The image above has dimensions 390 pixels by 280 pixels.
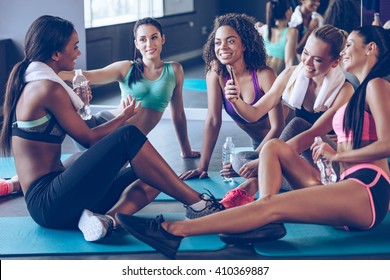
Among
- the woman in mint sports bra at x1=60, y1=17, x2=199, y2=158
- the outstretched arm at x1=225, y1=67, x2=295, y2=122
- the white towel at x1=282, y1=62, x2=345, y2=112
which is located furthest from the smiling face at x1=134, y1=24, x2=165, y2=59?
the white towel at x1=282, y1=62, x2=345, y2=112

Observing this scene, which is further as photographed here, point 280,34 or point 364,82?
point 280,34

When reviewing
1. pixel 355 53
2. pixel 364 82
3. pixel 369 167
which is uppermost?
pixel 355 53

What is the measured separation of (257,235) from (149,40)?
5.74 feet

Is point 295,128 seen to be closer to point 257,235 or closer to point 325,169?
point 325,169

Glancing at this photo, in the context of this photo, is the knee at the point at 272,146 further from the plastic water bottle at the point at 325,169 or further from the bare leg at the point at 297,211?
the bare leg at the point at 297,211

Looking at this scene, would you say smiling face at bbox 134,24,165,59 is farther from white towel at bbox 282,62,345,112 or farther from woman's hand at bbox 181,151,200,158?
white towel at bbox 282,62,345,112

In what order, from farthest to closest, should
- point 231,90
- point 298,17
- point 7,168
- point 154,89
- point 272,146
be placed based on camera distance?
point 298,17 < point 7,168 < point 154,89 < point 231,90 < point 272,146

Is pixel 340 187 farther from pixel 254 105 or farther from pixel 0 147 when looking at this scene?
pixel 0 147

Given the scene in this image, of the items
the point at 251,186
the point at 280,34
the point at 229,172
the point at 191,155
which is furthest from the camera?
the point at 280,34

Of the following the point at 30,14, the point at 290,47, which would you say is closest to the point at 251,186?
the point at 290,47

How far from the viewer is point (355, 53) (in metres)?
2.96

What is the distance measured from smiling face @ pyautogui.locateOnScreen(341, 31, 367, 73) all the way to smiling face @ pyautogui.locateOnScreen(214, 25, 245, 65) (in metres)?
0.96

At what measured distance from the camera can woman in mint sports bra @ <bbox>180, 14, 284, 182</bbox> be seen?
3850mm

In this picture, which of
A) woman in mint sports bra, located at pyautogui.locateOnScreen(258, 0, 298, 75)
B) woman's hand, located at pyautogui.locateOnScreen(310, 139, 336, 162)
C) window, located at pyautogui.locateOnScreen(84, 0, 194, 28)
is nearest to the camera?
woman's hand, located at pyautogui.locateOnScreen(310, 139, 336, 162)
